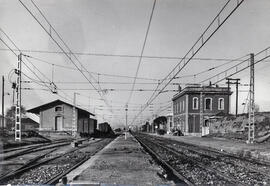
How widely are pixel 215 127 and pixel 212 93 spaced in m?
14.7

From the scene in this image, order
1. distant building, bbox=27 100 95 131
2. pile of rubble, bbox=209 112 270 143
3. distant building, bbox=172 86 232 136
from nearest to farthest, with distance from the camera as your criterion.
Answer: pile of rubble, bbox=209 112 270 143, distant building, bbox=27 100 95 131, distant building, bbox=172 86 232 136

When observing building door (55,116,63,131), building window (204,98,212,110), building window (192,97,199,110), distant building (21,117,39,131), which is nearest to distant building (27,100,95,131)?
building door (55,116,63,131)

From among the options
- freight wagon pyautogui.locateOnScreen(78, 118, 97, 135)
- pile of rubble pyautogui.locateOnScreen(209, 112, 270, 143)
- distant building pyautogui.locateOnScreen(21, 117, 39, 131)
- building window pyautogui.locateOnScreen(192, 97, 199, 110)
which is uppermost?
building window pyautogui.locateOnScreen(192, 97, 199, 110)

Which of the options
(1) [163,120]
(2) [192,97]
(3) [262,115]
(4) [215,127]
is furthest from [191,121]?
(1) [163,120]

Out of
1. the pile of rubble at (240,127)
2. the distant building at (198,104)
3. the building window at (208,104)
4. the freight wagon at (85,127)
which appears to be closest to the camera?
the pile of rubble at (240,127)

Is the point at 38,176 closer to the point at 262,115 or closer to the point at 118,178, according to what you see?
the point at 118,178

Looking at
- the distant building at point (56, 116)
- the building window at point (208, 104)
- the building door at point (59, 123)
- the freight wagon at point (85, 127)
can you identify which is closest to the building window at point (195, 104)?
the building window at point (208, 104)

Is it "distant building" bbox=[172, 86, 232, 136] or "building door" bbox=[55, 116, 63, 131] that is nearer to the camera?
"building door" bbox=[55, 116, 63, 131]

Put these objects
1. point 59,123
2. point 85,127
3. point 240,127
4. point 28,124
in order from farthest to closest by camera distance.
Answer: point 28,124 → point 85,127 → point 59,123 → point 240,127

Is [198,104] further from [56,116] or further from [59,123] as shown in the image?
[56,116]

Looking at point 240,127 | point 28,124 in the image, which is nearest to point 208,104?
point 240,127

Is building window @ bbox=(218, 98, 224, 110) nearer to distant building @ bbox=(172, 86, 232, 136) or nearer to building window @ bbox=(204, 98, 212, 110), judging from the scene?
distant building @ bbox=(172, 86, 232, 136)

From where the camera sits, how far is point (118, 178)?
9570 mm

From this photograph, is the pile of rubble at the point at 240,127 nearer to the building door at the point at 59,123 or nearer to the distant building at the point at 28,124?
the building door at the point at 59,123
